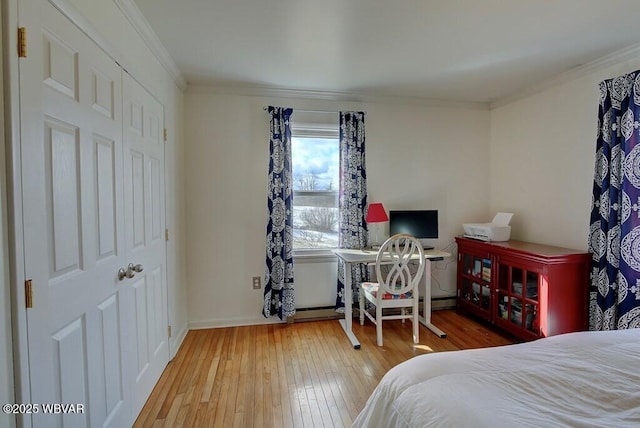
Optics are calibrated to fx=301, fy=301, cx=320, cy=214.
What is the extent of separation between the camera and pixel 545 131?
2.97 meters

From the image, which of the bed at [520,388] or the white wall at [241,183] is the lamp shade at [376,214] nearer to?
the white wall at [241,183]

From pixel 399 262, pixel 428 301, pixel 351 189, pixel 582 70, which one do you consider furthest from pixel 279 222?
pixel 582 70

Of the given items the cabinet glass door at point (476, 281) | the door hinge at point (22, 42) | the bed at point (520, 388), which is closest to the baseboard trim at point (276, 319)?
the cabinet glass door at point (476, 281)

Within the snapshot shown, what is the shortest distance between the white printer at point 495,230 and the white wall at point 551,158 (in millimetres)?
219

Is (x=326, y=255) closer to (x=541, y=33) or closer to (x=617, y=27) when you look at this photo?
(x=541, y=33)

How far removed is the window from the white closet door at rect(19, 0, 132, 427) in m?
1.86

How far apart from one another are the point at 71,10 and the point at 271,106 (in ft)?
6.48

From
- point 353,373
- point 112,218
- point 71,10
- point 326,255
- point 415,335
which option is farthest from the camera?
point 326,255

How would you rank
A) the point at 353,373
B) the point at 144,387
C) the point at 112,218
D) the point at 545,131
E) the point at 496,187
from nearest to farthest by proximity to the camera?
the point at 112,218 → the point at 144,387 → the point at 353,373 → the point at 545,131 → the point at 496,187

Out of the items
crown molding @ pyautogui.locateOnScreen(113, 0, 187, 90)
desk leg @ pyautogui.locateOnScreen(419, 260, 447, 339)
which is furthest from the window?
crown molding @ pyautogui.locateOnScreen(113, 0, 187, 90)

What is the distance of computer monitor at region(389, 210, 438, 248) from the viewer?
3307mm

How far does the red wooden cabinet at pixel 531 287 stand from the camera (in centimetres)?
245

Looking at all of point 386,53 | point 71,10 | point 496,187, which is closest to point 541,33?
point 386,53

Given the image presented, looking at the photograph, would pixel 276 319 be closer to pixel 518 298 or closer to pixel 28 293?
pixel 518 298
